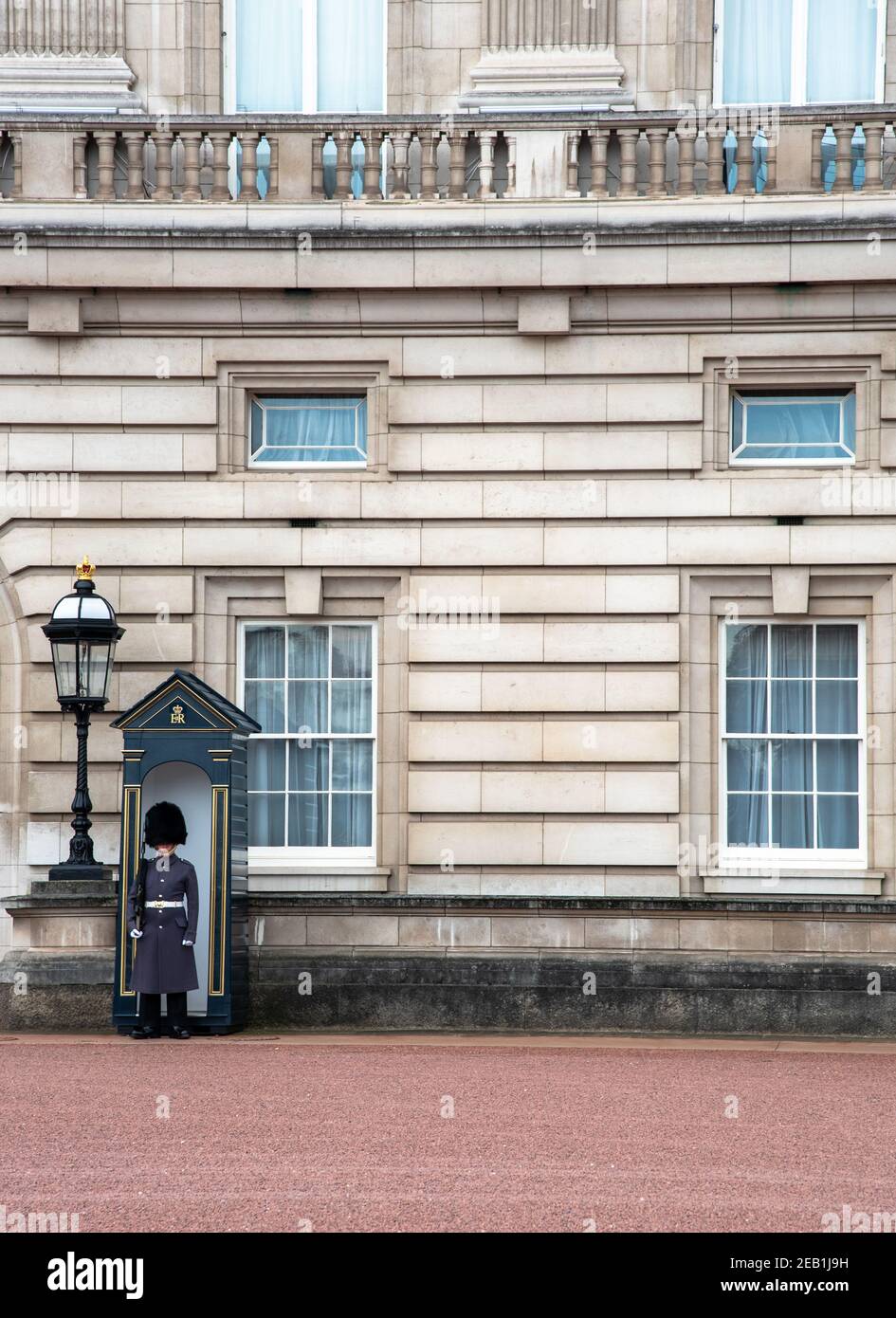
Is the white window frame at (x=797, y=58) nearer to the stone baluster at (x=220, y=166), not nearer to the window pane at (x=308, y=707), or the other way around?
the stone baluster at (x=220, y=166)

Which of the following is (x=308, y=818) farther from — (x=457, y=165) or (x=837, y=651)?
(x=457, y=165)

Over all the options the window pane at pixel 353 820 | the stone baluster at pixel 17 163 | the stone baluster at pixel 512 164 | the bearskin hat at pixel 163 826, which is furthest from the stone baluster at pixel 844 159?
the bearskin hat at pixel 163 826

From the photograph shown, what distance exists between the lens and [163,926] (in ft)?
40.8

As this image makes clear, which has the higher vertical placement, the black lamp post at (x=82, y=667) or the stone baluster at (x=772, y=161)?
the stone baluster at (x=772, y=161)

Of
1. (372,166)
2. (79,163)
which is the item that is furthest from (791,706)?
(79,163)

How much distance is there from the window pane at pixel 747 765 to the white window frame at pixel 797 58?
15.1 feet

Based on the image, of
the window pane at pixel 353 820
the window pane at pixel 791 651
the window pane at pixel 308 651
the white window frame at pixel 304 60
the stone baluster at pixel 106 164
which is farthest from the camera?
the white window frame at pixel 304 60

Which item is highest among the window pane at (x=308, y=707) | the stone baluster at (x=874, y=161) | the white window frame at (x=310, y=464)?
the stone baluster at (x=874, y=161)

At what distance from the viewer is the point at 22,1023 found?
13.0 meters

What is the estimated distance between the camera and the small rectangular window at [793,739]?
13.8 meters

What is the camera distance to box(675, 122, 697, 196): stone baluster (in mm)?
13578

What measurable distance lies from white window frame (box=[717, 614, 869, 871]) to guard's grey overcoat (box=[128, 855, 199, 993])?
374 cm

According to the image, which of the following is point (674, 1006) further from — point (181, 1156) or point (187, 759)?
point (181, 1156)

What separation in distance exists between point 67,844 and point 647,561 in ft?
14.8
